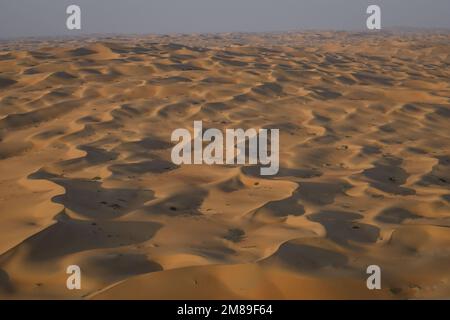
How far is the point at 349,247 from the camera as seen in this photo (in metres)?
2.15

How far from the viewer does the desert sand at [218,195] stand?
1.86 m

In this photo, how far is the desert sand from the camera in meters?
1.86

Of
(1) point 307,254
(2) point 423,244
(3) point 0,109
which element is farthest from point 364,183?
(3) point 0,109

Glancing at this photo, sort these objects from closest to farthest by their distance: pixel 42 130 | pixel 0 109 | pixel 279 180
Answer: pixel 279 180 < pixel 42 130 < pixel 0 109

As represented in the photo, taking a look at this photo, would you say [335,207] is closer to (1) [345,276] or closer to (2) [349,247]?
(2) [349,247]

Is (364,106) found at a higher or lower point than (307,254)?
higher

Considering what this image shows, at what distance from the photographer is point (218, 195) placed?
2.88 m

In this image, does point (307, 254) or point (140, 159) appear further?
point (140, 159)

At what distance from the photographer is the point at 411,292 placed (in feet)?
5.90

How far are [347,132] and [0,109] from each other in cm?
359

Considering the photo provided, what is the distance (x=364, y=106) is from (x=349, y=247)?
148 inches
